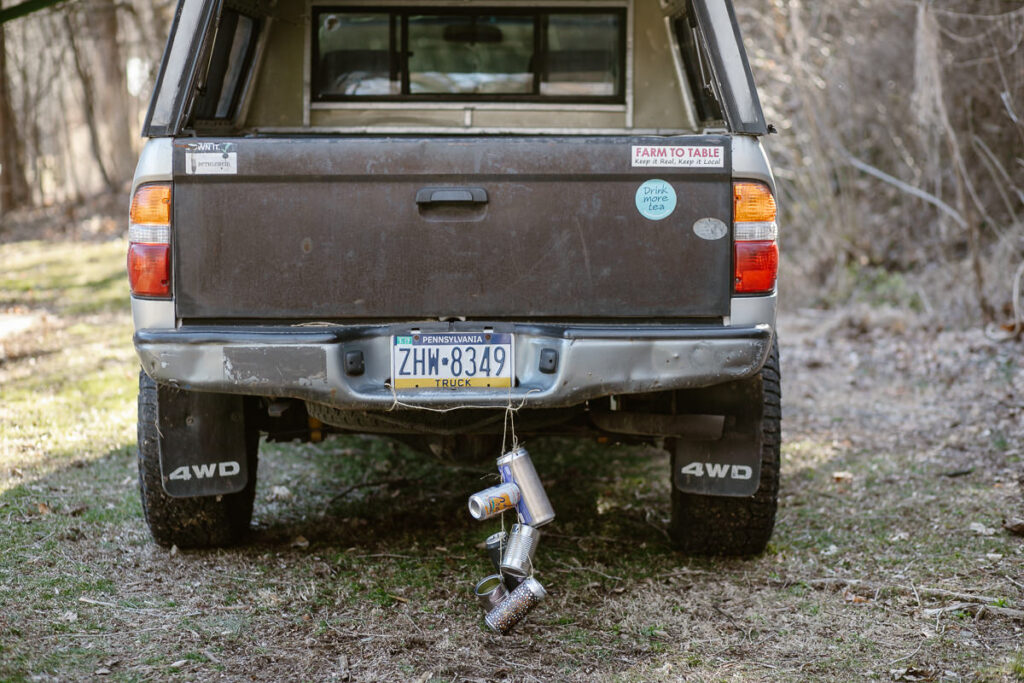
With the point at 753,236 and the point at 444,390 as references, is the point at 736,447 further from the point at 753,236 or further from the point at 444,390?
the point at 444,390

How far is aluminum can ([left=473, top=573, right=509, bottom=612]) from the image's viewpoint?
10.2 feet

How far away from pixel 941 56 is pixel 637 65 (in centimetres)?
409

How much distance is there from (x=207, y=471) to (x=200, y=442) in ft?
0.35

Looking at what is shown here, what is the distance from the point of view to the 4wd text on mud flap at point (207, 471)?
3.45 m

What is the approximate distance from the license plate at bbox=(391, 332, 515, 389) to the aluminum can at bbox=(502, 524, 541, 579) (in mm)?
467

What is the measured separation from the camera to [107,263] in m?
11.9

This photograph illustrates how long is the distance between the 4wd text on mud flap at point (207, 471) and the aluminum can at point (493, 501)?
0.97 meters

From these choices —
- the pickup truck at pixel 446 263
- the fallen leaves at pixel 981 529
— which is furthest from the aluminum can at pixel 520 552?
the fallen leaves at pixel 981 529

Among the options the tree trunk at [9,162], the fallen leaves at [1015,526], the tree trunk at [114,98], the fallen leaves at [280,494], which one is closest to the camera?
the fallen leaves at [1015,526]

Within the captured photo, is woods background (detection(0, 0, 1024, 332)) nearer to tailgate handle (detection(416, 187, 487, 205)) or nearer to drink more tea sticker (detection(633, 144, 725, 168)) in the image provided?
drink more tea sticker (detection(633, 144, 725, 168))

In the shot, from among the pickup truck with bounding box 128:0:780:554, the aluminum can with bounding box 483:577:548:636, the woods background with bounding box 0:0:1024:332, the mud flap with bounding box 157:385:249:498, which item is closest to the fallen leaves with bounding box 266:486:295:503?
the mud flap with bounding box 157:385:249:498

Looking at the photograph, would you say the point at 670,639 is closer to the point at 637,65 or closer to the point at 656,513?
the point at 656,513

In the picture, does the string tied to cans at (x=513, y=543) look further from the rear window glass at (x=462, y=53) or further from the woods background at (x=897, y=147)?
the woods background at (x=897, y=147)

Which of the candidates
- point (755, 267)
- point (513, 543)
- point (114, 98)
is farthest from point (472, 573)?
point (114, 98)
